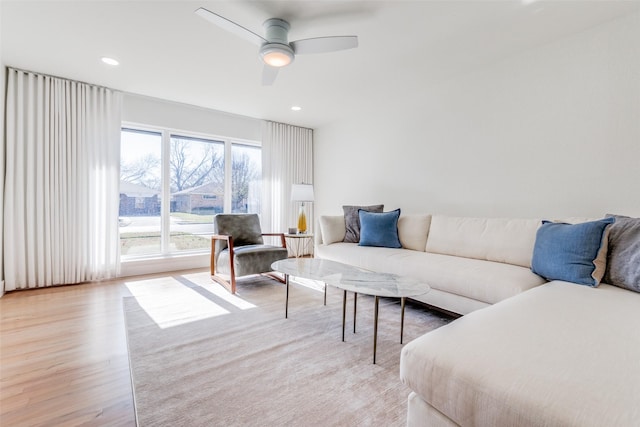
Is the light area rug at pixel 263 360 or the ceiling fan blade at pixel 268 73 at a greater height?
the ceiling fan blade at pixel 268 73

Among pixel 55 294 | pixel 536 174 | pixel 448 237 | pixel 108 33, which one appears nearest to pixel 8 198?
pixel 55 294

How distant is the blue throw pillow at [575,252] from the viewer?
71.5 inches

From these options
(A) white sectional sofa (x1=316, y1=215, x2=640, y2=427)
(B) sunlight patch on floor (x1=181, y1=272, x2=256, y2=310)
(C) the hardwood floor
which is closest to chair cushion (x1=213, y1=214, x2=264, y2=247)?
(B) sunlight patch on floor (x1=181, y1=272, x2=256, y2=310)

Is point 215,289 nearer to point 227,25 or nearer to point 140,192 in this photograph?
point 140,192

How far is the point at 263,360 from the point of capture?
177 centimetres

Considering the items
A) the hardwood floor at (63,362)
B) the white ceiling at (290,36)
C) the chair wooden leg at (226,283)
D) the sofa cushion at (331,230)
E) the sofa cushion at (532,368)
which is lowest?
the hardwood floor at (63,362)

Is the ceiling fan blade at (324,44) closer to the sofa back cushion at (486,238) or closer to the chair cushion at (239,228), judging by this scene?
the sofa back cushion at (486,238)

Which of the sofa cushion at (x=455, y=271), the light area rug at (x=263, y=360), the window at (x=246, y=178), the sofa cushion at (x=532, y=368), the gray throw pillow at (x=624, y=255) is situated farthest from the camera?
the window at (x=246, y=178)

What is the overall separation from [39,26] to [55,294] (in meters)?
2.51

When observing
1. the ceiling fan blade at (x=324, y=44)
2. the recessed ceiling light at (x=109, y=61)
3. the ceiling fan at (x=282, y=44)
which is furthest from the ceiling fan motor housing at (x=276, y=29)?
the recessed ceiling light at (x=109, y=61)

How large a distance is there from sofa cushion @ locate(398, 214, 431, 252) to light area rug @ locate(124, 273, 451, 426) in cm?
73

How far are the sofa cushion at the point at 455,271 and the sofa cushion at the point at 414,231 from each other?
16cm

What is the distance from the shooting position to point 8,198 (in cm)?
297

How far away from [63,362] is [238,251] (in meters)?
1.67
